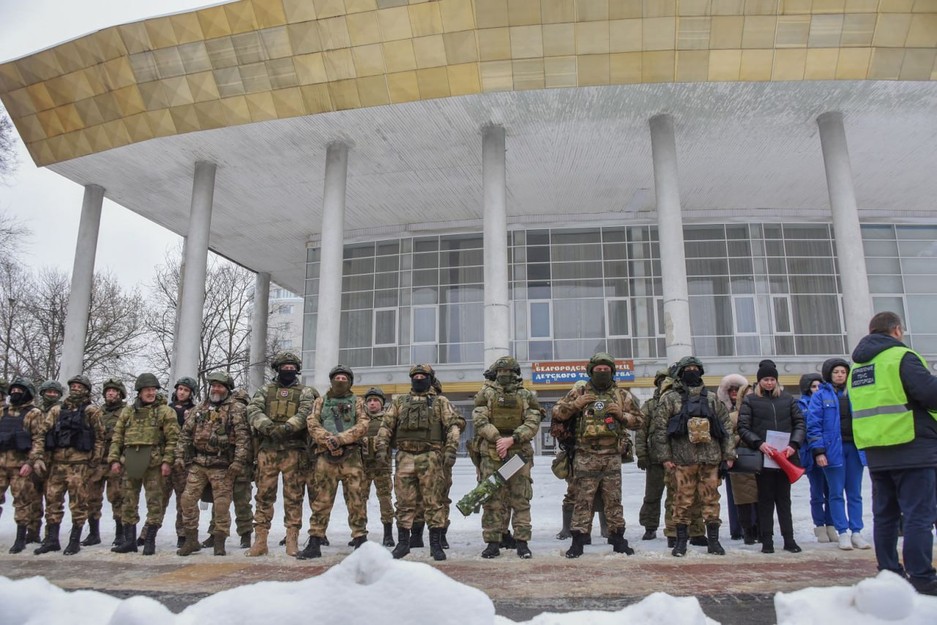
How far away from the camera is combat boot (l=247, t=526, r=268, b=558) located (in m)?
6.54

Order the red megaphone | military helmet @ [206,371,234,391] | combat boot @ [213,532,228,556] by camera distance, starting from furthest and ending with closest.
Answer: military helmet @ [206,371,234,391] < combat boot @ [213,532,228,556] < the red megaphone

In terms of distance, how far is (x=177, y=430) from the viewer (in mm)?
7309

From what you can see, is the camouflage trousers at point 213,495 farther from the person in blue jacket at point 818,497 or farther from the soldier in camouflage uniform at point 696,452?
the person in blue jacket at point 818,497

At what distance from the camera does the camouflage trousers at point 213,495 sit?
6.83 metres

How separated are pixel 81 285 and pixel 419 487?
17.9 metres

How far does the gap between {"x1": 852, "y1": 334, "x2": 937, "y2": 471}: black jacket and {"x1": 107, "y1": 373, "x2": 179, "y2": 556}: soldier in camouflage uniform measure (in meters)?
6.98

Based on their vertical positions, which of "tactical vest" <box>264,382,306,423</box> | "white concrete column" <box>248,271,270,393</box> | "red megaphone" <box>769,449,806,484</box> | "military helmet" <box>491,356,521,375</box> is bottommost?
"red megaphone" <box>769,449,806,484</box>

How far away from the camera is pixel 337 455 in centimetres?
669

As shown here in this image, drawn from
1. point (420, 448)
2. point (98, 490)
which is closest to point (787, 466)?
point (420, 448)

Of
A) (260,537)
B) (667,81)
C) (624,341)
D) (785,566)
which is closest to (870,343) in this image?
(785,566)

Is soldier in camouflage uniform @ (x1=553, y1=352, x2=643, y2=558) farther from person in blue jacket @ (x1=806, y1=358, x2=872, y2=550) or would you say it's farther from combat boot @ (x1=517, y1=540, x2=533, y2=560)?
person in blue jacket @ (x1=806, y1=358, x2=872, y2=550)

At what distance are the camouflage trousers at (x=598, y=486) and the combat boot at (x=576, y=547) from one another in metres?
0.11

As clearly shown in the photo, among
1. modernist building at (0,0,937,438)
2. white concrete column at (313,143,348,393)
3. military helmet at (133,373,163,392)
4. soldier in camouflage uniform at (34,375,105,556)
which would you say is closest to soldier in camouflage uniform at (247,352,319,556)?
military helmet at (133,373,163,392)

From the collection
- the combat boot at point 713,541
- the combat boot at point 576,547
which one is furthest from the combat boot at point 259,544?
the combat boot at point 713,541
